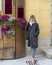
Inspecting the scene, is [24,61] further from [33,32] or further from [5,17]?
[5,17]

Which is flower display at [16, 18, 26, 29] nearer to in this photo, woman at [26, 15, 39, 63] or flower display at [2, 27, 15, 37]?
flower display at [2, 27, 15, 37]

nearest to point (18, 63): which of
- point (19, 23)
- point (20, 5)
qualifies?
point (19, 23)

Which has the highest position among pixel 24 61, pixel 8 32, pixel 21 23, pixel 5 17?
pixel 5 17

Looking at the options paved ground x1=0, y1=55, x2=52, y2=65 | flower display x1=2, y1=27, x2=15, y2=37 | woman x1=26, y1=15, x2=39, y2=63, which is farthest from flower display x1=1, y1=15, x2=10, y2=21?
paved ground x1=0, y1=55, x2=52, y2=65

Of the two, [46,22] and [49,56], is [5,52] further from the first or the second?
[46,22]

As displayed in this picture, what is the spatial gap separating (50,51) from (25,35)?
51.7 inches

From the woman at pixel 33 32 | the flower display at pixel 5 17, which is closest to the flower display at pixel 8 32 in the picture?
the flower display at pixel 5 17

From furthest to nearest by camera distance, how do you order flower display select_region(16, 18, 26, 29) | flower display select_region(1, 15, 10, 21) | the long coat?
1. flower display select_region(16, 18, 26, 29)
2. flower display select_region(1, 15, 10, 21)
3. the long coat

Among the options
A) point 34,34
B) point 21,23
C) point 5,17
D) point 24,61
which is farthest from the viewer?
point 21,23

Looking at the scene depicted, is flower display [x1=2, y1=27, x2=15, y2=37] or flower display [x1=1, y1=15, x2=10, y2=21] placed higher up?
flower display [x1=1, y1=15, x2=10, y2=21]

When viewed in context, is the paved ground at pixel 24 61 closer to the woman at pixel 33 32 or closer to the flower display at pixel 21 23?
the woman at pixel 33 32

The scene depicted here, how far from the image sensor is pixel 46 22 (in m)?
12.8

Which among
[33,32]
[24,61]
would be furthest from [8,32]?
[24,61]

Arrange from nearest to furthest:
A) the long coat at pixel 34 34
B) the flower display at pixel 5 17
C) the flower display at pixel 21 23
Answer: the long coat at pixel 34 34
the flower display at pixel 5 17
the flower display at pixel 21 23
